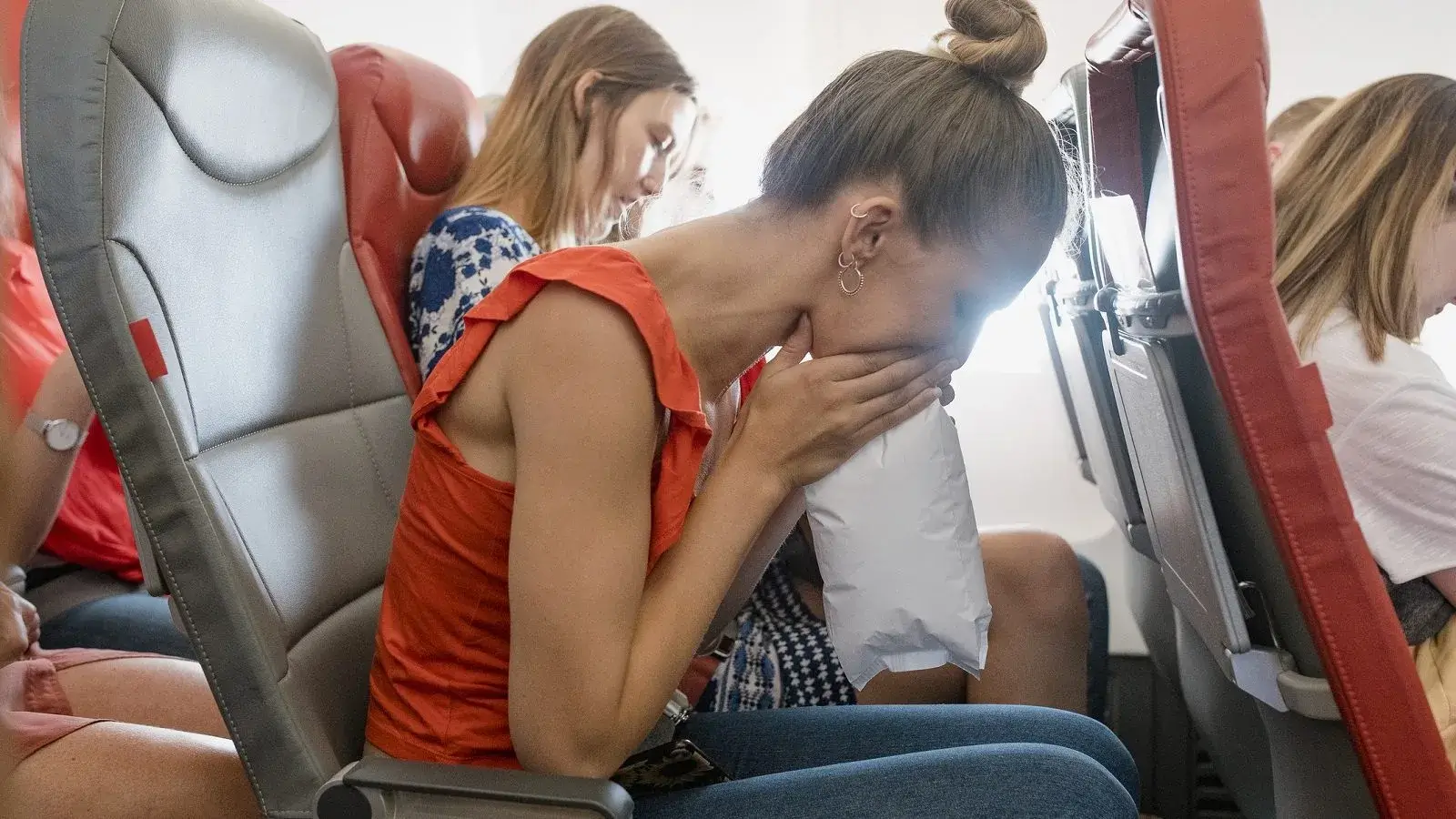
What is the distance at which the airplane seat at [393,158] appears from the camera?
1.27 metres

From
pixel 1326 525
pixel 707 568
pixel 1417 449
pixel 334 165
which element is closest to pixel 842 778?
pixel 707 568

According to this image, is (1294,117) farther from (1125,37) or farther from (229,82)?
(229,82)

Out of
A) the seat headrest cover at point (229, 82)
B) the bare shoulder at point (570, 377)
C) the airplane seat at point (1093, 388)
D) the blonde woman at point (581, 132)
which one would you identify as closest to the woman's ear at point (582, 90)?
the blonde woman at point (581, 132)

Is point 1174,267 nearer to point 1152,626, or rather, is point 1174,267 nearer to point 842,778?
point 842,778

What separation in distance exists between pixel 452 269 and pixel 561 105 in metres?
0.35

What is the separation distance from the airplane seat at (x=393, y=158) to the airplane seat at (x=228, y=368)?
0.56 ft

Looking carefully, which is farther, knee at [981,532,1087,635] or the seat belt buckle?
knee at [981,532,1087,635]

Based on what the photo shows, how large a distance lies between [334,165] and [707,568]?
0.62m

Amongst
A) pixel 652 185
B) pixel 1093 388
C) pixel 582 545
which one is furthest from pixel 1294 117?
pixel 582 545

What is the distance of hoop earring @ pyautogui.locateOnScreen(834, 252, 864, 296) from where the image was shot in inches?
35.8

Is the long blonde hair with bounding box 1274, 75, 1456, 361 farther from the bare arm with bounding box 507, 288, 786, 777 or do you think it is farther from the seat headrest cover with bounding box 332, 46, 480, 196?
the seat headrest cover with bounding box 332, 46, 480, 196

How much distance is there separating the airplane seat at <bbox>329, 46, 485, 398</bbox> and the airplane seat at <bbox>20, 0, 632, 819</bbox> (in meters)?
0.17

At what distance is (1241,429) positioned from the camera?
0.73 metres

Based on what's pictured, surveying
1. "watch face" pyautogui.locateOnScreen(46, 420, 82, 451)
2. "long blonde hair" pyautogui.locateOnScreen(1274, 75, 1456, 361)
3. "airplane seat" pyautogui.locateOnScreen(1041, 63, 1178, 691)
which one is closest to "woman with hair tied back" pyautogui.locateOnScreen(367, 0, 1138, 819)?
"airplane seat" pyautogui.locateOnScreen(1041, 63, 1178, 691)
